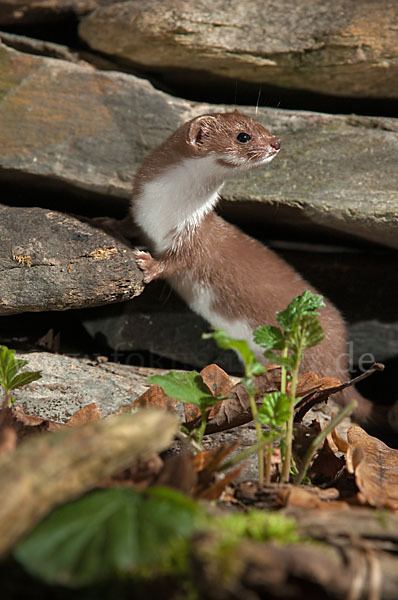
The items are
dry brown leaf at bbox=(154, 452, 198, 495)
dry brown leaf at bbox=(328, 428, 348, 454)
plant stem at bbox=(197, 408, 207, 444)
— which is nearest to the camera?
dry brown leaf at bbox=(154, 452, 198, 495)

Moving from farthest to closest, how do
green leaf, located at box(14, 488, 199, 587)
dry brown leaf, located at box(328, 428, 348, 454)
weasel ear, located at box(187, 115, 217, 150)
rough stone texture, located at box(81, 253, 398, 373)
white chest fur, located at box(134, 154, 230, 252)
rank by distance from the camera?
rough stone texture, located at box(81, 253, 398, 373), white chest fur, located at box(134, 154, 230, 252), weasel ear, located at box(187, 115, 217, 150), dry brown leaf, located at box(328, 428, 348, 454), green leaf, located at box(14, 488, 199, 587)

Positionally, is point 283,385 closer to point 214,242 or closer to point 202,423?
point 202,423

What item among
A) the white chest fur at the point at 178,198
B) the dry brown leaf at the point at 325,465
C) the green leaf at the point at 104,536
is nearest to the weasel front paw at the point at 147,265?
the white chest fur at the point at 178,198

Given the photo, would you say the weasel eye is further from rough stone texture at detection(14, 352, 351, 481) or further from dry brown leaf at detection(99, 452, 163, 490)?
dry brown leaf at detection(99, 452, 163, 490)

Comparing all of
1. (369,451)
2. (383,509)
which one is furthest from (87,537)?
(369,451)

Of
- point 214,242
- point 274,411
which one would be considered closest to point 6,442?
point 274,411

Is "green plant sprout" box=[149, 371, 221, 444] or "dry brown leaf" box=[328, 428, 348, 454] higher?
"green plant sprout" box=[149, 371, 221, 444]

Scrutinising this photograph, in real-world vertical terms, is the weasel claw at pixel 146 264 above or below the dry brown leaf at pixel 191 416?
above

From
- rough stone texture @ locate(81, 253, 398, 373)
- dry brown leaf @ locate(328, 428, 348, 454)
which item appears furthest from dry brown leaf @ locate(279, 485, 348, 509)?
rough stone texture @ locate(81, 253, 398, 373)

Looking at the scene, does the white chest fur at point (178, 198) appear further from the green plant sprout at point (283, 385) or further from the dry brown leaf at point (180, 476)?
the dry brown leaf at point (180, 476)

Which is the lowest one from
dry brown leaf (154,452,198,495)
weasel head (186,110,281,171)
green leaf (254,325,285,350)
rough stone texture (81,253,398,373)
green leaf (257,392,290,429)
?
rough stone texture (81,253,398,373)
